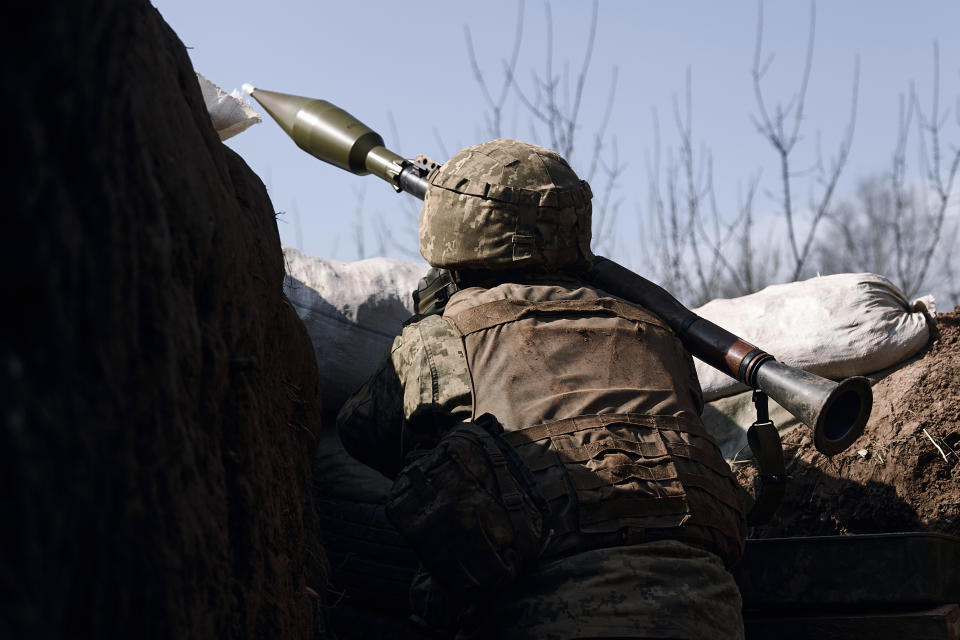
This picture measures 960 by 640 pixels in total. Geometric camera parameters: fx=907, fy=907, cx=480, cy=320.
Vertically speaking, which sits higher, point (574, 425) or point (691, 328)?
point (691, 328)

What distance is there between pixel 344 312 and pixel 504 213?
1.24 m

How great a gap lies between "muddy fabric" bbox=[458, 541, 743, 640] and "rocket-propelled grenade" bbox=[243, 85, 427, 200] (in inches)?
73.2

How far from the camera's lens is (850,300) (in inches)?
142

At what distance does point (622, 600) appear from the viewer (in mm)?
1891

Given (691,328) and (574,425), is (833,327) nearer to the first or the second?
(691,328)

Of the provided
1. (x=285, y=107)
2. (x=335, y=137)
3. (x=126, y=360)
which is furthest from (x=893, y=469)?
(x=126, y=360)

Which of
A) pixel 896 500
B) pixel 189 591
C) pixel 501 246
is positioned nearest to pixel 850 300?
pixel 896 500

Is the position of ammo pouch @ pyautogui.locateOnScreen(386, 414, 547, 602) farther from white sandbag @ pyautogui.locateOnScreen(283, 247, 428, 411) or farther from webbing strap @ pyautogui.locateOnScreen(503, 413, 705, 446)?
white sandbag @ pyautogui.locateOnScreen(283, 247, 428, 411)

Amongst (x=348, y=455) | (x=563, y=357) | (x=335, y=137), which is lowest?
(x=348, y=455)

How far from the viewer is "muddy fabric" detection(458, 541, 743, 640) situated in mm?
1868

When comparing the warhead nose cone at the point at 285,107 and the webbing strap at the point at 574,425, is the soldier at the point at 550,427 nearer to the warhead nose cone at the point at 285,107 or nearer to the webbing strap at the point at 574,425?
the webbing strap at the point at 574,425

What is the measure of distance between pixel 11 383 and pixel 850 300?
3.42 m

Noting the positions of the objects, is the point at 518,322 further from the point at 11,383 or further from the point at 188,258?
the point at 11,383

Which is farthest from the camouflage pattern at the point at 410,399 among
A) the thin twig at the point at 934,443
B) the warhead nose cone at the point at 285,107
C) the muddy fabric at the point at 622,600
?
the thin twig at the point at 934,443
